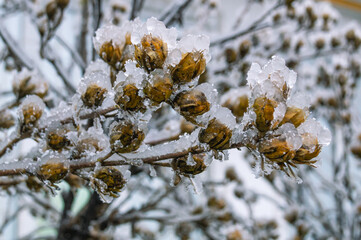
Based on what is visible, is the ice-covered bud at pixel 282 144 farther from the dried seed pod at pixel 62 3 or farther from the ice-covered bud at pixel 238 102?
the dried seed pod at pixel 62 3

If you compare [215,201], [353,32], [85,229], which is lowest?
[215,201]

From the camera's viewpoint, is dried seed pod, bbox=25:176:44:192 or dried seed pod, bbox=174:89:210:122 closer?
dried seed pod, bbox=174:89:210:122

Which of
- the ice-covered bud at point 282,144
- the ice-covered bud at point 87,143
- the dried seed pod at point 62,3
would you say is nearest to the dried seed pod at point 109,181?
the ice-covered bud at point 87,143

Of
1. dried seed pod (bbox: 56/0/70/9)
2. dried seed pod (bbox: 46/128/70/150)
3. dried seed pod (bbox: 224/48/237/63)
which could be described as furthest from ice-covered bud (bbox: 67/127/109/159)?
dried seed pod (bbox: 224/48/237/63)

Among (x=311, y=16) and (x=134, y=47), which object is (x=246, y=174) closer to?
(x=311, y=16)

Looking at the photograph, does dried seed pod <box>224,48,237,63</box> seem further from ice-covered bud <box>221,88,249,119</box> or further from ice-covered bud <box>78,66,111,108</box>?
ice-covered bud <box>78,66,111,108</box>

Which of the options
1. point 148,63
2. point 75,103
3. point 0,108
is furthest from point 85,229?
point 148,63

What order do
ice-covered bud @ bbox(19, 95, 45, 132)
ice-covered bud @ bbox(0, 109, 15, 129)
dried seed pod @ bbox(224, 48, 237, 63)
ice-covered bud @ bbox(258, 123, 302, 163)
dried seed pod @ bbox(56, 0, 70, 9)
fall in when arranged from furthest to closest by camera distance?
dried seed pod @ bbox(224, 48, 237, 63) < dried seed pod @ bbox(56, 0, 70, 9) < ice-covered bud @ bbox(0, 109, 15, 129) < ice-covered bud @ bbox(19, 95, 45, 132) < ice-covered bud @ bbox(258, 123, 302, 163)
